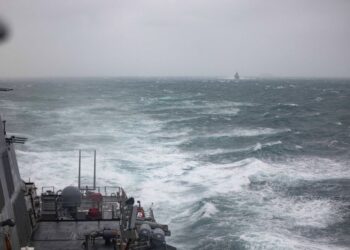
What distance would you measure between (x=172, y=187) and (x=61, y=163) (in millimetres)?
13012

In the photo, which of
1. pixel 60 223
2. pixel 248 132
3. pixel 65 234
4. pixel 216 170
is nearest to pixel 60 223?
pixel 60 223

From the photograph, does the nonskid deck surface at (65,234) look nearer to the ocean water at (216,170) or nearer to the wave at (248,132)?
the ocean water at (216,170)

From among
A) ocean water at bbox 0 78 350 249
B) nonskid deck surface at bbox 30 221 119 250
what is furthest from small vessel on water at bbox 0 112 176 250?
ocean water at bbox 0 78 350 249

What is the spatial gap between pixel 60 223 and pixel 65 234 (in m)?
1.52

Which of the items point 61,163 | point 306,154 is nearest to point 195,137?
point 306,154

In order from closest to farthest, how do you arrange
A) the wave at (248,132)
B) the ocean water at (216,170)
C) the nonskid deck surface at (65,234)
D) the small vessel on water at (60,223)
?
the small vessel on water at (60,223) → the nonskid deck surface at (65,234) → the ocean water at (216,170) → the wave at (248,132)

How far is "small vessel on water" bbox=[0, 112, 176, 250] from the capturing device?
50.5ft

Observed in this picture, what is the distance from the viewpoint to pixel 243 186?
37906 mm

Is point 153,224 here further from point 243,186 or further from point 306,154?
point 306,154

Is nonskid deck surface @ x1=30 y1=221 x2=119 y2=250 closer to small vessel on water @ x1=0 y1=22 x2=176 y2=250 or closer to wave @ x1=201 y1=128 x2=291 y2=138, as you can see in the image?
small vessel on water @ x1=0 y1=22 x2=176 y2=250

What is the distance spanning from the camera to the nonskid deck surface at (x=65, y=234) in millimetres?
16797

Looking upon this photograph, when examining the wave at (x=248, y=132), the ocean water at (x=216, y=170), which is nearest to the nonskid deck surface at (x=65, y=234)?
the ocean water at (x=216, y=170)

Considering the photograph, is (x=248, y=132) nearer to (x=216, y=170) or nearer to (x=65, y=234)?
(x=216, y=170)

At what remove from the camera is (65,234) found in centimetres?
1795
